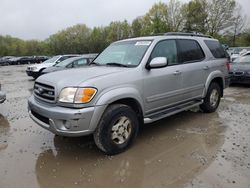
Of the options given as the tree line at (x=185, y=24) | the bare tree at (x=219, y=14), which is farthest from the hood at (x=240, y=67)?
the bare tree at (x=219, y=14)

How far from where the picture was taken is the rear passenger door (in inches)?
187

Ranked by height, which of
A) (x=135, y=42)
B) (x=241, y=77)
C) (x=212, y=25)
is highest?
(x=212, y=25)

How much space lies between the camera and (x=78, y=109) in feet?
10.5

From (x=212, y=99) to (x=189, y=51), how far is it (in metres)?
1.53

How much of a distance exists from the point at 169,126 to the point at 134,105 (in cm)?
143

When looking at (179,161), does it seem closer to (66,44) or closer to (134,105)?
(134,105)

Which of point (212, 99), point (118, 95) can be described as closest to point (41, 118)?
point (118, 95)

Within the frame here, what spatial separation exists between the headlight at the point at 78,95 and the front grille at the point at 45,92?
0.27 meters

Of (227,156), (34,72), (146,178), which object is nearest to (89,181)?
(146,178)

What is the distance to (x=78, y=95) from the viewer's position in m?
3.24

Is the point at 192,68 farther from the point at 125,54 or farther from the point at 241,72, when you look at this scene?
the point at 241,72

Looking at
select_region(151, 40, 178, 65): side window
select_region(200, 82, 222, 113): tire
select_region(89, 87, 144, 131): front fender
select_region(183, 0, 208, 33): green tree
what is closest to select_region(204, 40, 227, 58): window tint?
select_region(200, 82, 222, 113): tire

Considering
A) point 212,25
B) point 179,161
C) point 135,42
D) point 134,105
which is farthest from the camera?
point 212,25

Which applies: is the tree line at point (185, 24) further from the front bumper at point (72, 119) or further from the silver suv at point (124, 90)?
A: the front bumper at point (72, 119)
